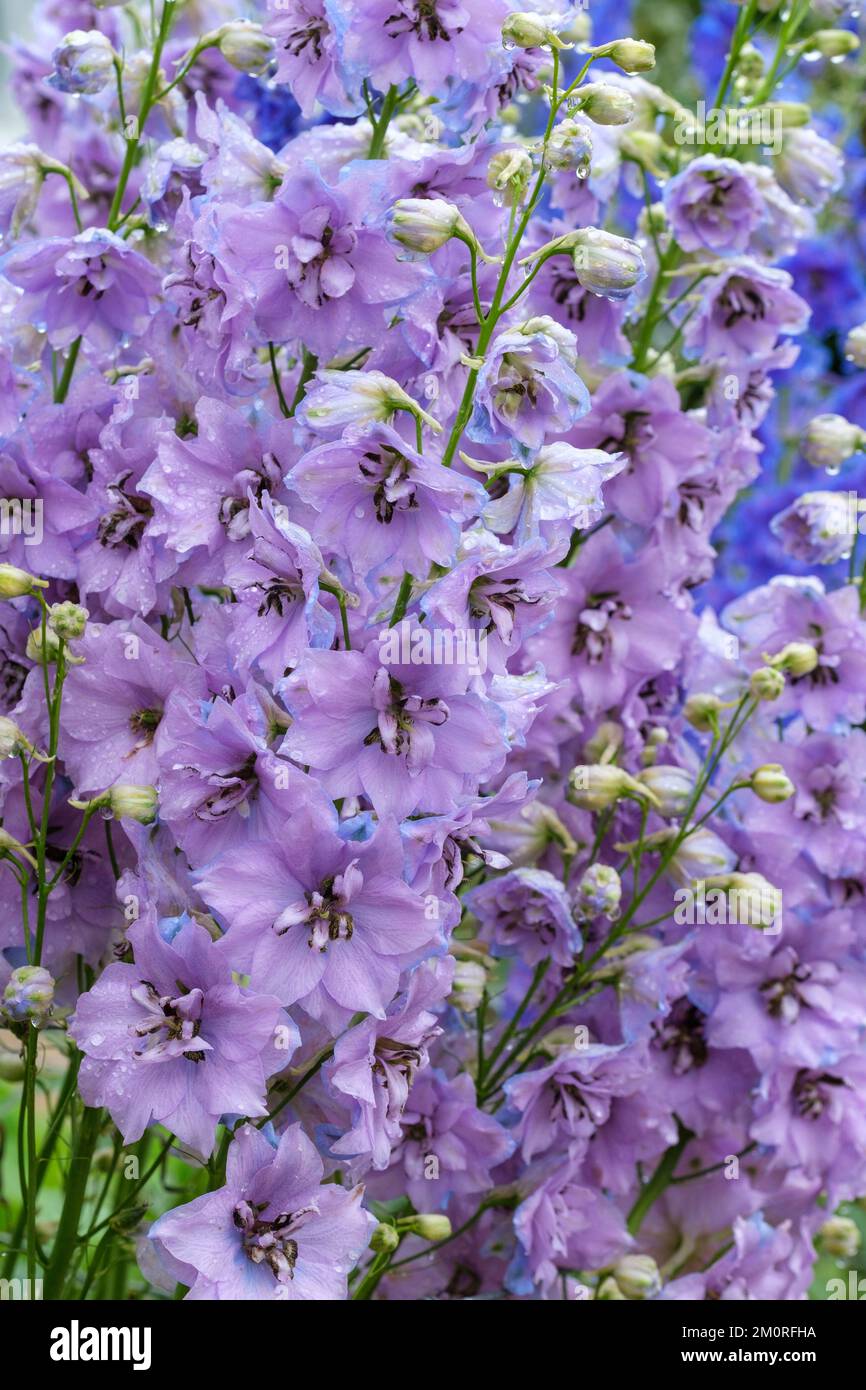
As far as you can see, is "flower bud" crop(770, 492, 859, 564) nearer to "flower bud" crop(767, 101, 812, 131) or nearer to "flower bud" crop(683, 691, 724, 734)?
"flower bud" crop(683, 691, 724, 734)

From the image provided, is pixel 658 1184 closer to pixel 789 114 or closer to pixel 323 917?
pixel 323 917

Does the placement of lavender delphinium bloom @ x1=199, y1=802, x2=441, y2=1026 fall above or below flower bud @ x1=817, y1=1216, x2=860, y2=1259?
above

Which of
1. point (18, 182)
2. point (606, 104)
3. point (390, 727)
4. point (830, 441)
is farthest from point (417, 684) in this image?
point (830, 441)

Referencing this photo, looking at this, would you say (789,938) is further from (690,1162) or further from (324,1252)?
(324,1252)

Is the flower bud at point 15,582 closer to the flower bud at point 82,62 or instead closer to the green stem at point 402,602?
the green stem at point 402,602

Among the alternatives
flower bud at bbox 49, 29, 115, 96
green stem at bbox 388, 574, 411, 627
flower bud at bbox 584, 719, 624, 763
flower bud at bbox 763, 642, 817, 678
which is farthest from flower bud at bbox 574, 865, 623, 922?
flower bud at bbox 49, 29, 115, 96

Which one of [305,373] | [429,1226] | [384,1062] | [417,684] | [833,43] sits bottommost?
[429,1226]

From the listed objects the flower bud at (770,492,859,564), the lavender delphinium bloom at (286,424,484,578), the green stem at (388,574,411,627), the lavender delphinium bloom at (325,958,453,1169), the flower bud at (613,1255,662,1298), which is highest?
the flower bud at (770,492,859,564)
